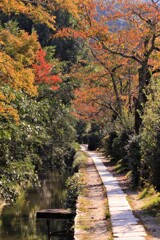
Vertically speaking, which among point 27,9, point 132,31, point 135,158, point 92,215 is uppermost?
point 132,31

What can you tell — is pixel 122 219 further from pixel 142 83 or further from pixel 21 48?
pixel 21 48

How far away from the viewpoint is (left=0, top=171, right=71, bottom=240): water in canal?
16.7 metres

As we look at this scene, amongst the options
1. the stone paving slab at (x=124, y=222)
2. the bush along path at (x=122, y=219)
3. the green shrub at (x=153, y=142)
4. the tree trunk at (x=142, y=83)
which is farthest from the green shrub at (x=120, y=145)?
the stone paving slab at (x=124, y=222)

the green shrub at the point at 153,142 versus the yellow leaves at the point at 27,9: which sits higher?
the yellow leaves at the point at 27,9

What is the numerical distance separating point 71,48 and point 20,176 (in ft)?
99.8

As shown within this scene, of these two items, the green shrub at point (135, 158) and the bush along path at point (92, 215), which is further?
the green shrub at point (135, 158)

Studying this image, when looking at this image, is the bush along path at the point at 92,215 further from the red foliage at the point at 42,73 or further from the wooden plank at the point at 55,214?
the red foliage at the point at 42,73

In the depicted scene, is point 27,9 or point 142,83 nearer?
point 27,9

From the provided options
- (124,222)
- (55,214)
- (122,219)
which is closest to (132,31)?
(55,214)

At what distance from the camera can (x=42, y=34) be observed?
43094mm

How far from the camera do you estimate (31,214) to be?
2086 centimetres

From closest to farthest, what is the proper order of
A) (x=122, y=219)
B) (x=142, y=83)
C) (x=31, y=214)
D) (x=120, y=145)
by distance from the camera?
1. (x=122, y=219)
2. (x=142, y=83)
3. (x=31, y=214)
4. (x=120, y=145)

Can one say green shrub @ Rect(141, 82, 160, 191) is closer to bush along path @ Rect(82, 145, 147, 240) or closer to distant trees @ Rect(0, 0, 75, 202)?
bush along path @ Rect(82, 145, 147, 240)

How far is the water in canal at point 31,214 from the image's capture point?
1673 cm
